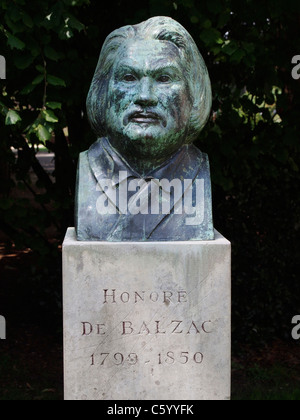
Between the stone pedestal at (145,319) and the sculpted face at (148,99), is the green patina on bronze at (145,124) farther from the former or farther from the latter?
the stone pedestal at (145,319)

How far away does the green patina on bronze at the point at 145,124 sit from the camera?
3430mm

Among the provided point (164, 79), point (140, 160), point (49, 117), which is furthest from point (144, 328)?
point (49, 117)

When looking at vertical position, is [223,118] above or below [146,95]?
below

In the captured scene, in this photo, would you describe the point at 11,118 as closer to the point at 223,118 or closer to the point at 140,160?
the point at 140,160

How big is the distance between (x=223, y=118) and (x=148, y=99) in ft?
5.90

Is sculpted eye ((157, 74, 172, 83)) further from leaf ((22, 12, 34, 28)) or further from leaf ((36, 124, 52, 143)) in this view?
leaf ((22, 12, 34, 28))

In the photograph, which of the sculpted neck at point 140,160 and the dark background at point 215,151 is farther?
the dark background at point 215,151

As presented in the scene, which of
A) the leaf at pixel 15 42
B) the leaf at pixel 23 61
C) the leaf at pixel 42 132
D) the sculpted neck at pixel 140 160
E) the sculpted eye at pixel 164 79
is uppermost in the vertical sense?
the leaf at pixel 15 42

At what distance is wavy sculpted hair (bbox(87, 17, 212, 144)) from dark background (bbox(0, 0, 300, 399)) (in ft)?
1.42

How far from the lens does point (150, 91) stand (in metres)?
3.40

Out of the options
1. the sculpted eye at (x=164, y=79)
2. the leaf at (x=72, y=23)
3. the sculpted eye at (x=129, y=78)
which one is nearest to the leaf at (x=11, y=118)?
the leaf at (x=72, y=23)

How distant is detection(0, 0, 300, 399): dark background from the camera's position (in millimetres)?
4203

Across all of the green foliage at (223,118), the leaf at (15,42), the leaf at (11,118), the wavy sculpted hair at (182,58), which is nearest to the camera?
the wavy sculpted hair at (182,58)

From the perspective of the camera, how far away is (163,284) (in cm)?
346
